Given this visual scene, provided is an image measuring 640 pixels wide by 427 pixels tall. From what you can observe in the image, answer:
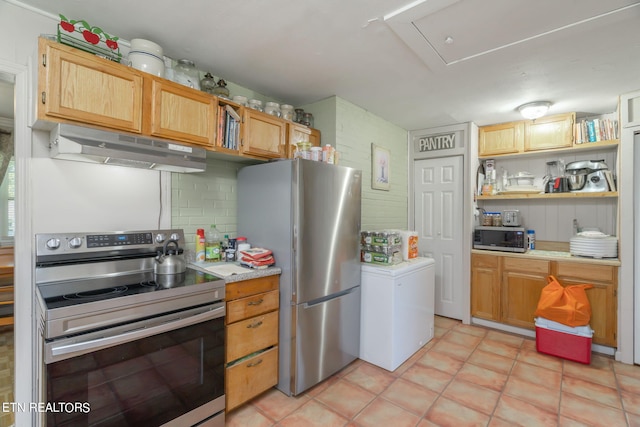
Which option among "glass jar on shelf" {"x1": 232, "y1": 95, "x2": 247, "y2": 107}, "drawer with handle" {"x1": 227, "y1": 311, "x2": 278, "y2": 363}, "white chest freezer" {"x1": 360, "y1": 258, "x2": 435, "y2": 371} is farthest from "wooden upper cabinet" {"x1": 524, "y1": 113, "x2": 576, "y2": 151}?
"drawer with handle" {"x1": 227, "y1": 311, "x2": 278, "y2": 363}

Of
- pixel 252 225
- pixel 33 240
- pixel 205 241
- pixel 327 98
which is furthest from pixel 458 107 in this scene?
pixel 33 240

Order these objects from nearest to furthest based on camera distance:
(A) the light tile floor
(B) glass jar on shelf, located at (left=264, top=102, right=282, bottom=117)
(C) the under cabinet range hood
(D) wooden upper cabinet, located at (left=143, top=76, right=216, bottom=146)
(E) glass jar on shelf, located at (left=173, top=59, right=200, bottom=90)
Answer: (C) the under cabinet range hood, (D) wooden upper cabinet, located at (left=143, top=76, right=216, bottom=146), (A) the light tile floor, (E) glass jar on shelf, located at (left=173, top=59, right=200, bottom=90), (B) glass jar on shelf, located at (left=264, top=102, right=282, bottom=117)

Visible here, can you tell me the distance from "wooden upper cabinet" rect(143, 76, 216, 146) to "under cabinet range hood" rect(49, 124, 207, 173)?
74mm

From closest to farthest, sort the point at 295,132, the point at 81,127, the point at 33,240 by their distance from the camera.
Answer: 1. the point at 81,127
2. the point at 33,240
3. the point at 295,132

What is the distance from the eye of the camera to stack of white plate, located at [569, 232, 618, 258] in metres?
2.80

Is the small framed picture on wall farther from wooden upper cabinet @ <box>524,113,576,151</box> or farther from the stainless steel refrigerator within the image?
wooden upper cabinet @ <box>524,113,576,151</box>

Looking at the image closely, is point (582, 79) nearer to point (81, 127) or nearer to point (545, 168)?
point (545, 168)

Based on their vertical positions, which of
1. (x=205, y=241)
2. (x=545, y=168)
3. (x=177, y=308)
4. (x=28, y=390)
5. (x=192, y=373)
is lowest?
(x=28, y=390)

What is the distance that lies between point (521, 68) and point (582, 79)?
0.61m

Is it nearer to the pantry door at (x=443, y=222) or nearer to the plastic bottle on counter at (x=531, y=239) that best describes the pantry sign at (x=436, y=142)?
the pantry door at (x=443, y=222)

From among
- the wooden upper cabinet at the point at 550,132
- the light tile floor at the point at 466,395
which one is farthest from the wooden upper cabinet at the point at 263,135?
the wooden upper cabinet at the point at 550,132

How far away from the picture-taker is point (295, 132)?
2.65m

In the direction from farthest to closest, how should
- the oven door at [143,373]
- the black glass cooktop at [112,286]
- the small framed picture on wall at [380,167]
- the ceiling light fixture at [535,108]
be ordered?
1. the small framed picture on wall at [380,167]
2. the ceiling light fixture at [535,108]
3. the black glass cooktop at [112,286]
4. the oven door at [143,373]

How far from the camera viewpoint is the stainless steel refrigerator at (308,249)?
2.09m
